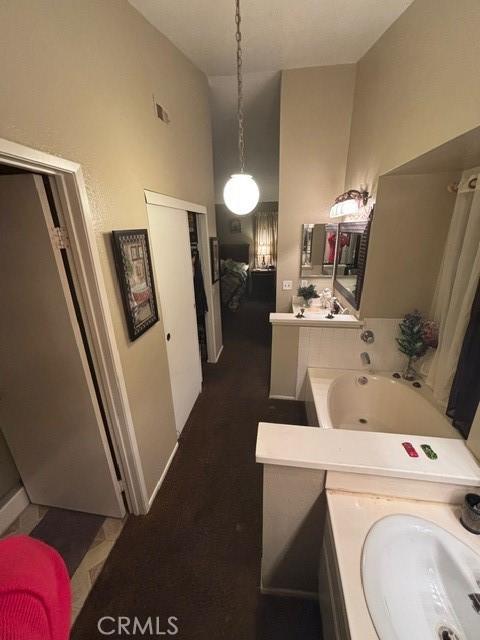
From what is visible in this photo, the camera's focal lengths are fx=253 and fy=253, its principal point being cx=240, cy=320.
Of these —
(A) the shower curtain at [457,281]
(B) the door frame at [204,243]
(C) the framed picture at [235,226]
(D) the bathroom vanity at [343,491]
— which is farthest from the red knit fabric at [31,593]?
(C) the framed picture at [235,226]

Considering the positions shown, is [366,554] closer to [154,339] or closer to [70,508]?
[154,339]

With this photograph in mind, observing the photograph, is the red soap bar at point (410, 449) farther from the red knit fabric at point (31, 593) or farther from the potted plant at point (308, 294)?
the potted plant at point (308, 294)

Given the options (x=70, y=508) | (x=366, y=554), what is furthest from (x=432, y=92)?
(x=70, y=508)

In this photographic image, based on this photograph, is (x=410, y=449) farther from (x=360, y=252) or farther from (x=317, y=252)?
(x=317, y=252)

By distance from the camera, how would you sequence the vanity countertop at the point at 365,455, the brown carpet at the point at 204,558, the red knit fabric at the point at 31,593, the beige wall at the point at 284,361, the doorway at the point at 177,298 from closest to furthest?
the red knit fabric at the point at 31,593
the vanity countertop at the point at 365,455
the brown carpet at the point at 204,558
the doorway at the point at 177,298
the beige wall at the point at 284,361

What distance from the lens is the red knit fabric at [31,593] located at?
345mm

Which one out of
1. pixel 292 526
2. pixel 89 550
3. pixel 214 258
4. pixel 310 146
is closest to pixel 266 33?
pixel 310 146

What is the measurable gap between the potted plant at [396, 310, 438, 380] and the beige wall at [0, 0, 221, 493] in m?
1.87

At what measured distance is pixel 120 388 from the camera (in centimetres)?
135

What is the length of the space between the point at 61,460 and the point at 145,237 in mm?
1445

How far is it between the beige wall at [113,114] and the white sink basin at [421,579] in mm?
1308

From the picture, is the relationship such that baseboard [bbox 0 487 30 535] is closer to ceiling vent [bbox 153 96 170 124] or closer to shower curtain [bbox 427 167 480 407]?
ceiling vent [bbox 153 96 170 124]

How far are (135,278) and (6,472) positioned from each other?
1.54m

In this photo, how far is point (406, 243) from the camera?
188cm
